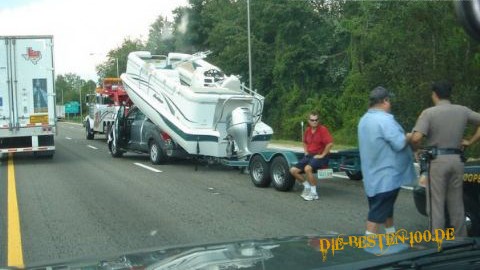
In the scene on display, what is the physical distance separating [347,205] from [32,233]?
479 centimetres

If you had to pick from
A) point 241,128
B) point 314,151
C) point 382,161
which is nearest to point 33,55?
point 241,128

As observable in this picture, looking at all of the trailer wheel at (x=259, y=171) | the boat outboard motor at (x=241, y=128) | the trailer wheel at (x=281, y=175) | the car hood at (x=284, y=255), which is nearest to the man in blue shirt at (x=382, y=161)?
the car hood at (x=284, y=255)

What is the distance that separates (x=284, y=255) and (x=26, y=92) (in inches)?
679

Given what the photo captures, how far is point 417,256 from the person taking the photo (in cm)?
264

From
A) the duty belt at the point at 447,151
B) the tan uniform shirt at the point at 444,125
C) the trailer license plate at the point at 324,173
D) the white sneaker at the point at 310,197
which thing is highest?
the tan uniform shirt at the point at 444,125

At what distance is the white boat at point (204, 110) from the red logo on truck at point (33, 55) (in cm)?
372

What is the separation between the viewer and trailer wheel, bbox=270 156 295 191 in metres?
11.2

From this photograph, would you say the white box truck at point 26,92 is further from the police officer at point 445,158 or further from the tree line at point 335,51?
the police officer at point 445,158

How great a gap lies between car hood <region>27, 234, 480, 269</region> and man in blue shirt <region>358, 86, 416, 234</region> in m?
2.13

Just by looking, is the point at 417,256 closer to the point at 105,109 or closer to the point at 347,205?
the point at 347,205

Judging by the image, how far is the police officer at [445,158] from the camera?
5.72 metres

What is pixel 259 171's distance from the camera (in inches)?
478

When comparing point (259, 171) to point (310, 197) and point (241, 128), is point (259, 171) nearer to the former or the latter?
point (310, 197)

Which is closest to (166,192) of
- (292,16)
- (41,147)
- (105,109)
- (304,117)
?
(41,147)
